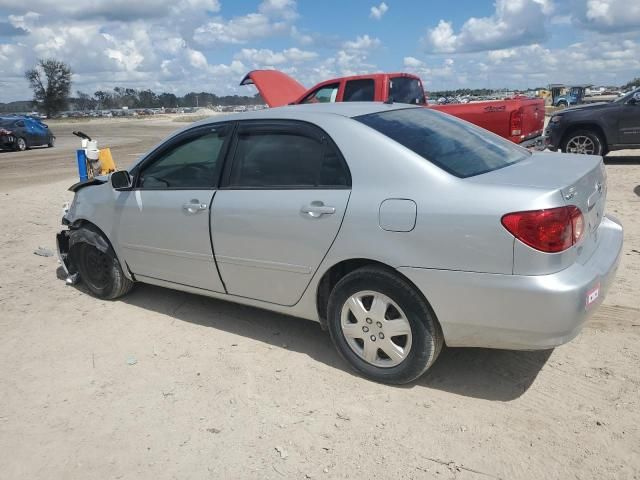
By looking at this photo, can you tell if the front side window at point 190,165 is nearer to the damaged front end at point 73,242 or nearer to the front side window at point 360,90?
the damaged front end at point 73,242

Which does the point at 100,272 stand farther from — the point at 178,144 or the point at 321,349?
the point at 321,349

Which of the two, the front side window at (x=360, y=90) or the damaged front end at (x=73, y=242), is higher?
the front side window at (x=360, y=90)

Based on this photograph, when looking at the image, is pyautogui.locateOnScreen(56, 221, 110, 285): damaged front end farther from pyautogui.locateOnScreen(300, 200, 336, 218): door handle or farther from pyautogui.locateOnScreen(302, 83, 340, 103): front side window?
pyautogui.locateOnScreen(302, 83, 340, 103): front side window

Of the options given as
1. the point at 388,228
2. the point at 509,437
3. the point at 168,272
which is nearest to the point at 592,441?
the point at 509,437

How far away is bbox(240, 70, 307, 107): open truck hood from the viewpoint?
38.1 feet

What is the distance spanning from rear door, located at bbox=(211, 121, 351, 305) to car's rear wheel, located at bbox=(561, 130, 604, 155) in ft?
30.5

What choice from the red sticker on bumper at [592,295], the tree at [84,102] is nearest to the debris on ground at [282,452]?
the red sticker on bumper at [592,295]

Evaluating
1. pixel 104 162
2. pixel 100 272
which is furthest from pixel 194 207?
pixel 104 162

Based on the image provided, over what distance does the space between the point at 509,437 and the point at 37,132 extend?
2555 centimetres

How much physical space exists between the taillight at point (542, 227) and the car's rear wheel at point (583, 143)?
9474 millimetres

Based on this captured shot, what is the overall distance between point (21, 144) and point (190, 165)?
22.6 metres

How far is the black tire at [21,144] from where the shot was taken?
76.4 ft

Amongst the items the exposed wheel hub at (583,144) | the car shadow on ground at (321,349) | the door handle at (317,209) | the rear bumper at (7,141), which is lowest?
the car shadow on ground at (321,349)

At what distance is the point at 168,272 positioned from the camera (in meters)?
4.48
